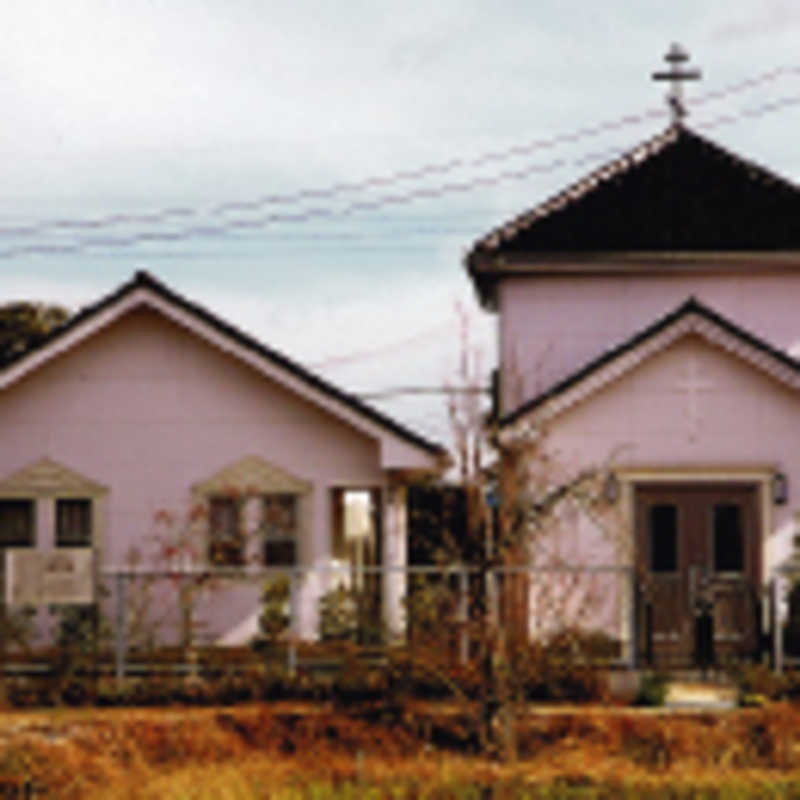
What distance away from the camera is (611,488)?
792 inches

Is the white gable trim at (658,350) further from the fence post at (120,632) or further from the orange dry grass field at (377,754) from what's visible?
the fence post at (120,632)

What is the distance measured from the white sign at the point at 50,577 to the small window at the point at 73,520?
7.50 feet

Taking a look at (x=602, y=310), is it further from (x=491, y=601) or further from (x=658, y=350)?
(x=491, y=601)

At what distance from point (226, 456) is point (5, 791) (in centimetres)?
783

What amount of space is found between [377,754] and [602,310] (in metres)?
10.3

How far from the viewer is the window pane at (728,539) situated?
20469mm

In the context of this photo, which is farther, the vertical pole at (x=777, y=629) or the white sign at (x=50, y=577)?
the white sign at (x=50, y=577)

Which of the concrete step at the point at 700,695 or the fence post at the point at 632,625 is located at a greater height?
the fence post at the point at 632,625

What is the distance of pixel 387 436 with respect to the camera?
19.8 m

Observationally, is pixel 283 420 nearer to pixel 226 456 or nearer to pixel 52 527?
pixel 226 456

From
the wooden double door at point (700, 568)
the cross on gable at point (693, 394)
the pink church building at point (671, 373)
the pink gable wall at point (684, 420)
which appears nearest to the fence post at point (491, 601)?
the pink church building at point (671, 373)

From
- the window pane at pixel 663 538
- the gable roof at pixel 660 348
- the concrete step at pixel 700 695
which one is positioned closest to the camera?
the concrete step at pixel 700 695

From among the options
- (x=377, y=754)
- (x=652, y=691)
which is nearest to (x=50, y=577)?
(x=377, y=754)

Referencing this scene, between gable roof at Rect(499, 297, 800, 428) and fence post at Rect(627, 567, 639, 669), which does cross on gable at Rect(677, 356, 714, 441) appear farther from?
fence post at Rect(627, 567, 639, 669)
